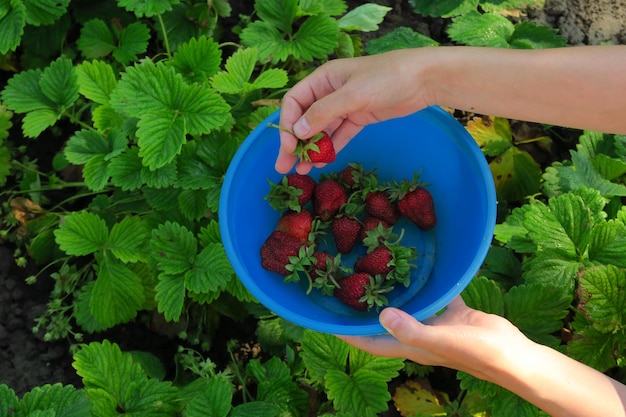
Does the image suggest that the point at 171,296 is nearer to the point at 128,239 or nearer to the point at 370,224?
the point at 128,239

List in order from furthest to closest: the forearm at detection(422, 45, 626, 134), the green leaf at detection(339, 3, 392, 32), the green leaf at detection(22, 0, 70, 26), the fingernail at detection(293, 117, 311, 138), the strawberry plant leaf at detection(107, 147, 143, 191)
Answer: the green leaf at detection(339, 3, 392, 32)
the green leaf at detection(22, 0, 70, 26)
the strawberry plant leaf at detection(107, 147, 143, 191)
the fingernail at detection(293, 117, 311, 138)
the forearm at detection(422, 45, 626, 134)

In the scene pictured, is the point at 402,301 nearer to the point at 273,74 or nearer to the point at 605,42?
the point at 273,74

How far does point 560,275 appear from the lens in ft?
5.40

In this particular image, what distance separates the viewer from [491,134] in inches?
85.2

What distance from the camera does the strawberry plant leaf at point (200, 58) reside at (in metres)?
1.85

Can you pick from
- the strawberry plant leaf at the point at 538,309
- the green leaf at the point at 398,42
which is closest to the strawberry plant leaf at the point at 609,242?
the strawberry plant leaf at the point at 538,309

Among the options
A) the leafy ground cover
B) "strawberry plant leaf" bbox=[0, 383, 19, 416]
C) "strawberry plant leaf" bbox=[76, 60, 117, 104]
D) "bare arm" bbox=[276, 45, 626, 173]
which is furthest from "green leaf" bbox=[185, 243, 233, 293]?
"strawberry plant leaf" bbox=[76, 60, 117, 104]

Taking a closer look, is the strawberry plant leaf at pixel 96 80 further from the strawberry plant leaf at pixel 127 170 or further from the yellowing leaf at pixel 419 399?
the yellowing leaf at pixel 419 399

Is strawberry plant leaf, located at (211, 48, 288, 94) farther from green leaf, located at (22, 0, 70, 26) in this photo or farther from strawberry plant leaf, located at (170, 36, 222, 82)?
green leaf, located at (22, 0, 70, 26)

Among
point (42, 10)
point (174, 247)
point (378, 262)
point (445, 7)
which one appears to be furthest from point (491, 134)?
point (42, 10)

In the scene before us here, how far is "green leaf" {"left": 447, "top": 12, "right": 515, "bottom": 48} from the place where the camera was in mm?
2094

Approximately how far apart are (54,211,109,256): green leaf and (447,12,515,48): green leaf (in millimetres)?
1301

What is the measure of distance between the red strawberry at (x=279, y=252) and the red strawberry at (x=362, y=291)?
0.15m

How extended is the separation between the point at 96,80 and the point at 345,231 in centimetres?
91
